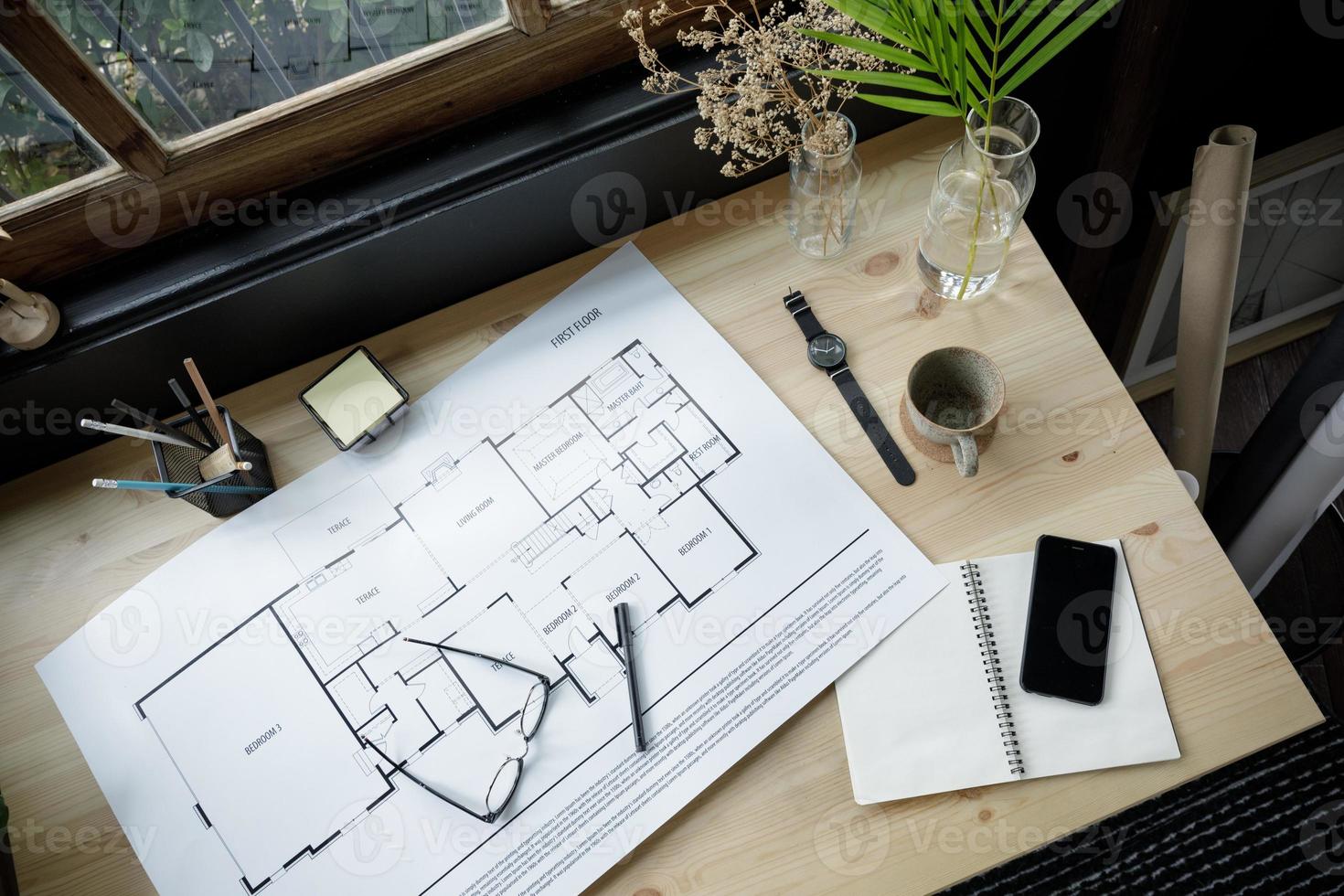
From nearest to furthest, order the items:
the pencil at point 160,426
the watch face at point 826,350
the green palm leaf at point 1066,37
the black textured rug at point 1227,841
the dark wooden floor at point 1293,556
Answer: the green palm leaf at point 1066,37, the pencil at point 160,426, the watch face at point 826,350, the black textured rug at point 1227,841, the dark wooden floor at point 1293,556

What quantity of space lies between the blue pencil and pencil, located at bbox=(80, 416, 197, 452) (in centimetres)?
4

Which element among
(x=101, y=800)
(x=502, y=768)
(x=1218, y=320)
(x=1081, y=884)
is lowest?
(x=1081, y=884)

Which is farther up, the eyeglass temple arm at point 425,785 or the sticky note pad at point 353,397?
the sticky note pad at point 353,397

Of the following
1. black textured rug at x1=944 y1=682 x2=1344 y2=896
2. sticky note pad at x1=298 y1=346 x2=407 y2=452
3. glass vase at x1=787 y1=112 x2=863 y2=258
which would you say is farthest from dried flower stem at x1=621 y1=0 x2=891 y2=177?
black textured rug at x1=944 y1=682 x2=1344 y2=896

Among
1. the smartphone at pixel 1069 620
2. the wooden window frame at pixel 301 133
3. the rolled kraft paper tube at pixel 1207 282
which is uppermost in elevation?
the wooden window frame at pixel 301 133

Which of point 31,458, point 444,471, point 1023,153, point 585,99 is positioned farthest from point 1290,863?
point 31,458

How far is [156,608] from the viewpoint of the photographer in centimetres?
90

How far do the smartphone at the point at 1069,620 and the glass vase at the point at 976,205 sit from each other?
29cm

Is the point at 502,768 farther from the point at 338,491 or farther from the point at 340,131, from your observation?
the point at 340,131

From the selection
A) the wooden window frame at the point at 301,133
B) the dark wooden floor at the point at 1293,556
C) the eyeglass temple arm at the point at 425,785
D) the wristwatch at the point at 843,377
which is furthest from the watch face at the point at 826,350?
the dark wooden floor at the point at 1293,556

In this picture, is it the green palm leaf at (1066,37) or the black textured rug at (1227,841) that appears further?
the black textured rug at (1227,841)

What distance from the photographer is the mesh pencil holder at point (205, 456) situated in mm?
892

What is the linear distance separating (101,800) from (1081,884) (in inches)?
44.4

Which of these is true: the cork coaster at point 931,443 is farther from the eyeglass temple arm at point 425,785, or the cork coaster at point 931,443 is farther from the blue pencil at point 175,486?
the blue pencil at point 175,486
